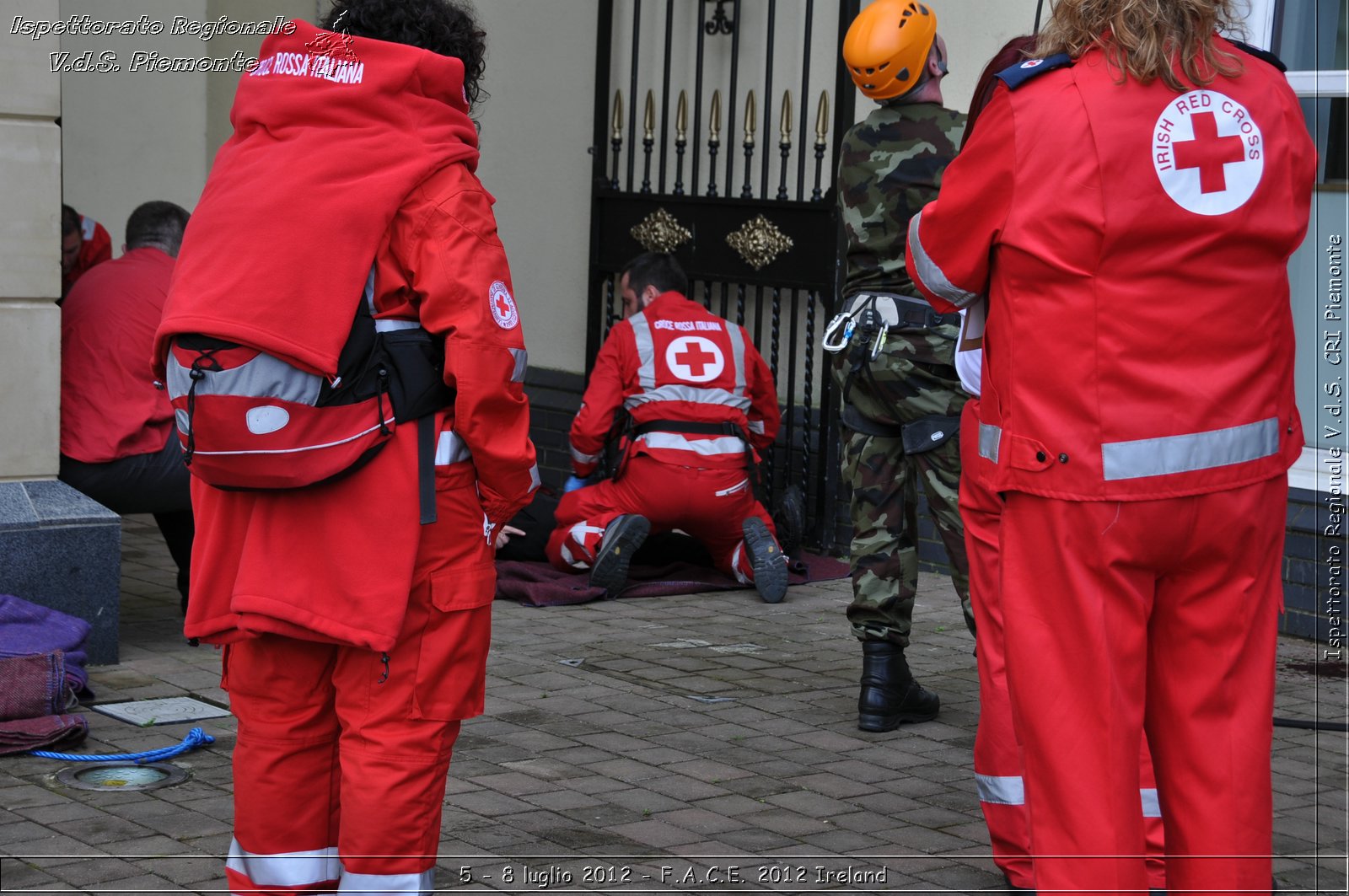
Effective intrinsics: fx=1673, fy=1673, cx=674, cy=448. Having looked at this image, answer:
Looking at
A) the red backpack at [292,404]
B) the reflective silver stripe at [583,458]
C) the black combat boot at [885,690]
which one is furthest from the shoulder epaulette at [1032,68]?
the reflective silver stripe at [583,458]

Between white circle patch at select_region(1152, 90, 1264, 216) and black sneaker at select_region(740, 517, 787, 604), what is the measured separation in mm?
4893

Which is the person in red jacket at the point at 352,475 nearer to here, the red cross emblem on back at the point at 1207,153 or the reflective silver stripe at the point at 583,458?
the red cross emblem on back at the point at 1207,153


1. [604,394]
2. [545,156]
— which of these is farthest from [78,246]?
[545,156]

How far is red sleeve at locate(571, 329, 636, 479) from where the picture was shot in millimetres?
7965

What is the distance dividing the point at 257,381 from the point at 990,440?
1392mm

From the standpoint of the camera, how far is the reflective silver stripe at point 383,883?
3.21 meters

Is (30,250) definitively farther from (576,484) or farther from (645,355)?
(576,484)

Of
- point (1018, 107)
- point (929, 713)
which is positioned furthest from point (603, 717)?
point (1018, 107)

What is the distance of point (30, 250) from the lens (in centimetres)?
612

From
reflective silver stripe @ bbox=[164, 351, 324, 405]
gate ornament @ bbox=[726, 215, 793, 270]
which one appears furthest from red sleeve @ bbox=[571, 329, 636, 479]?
reflective silver stripe @ bbox=[164, 351, 324, 405]

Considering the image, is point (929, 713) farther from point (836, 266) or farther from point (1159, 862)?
point (836, 266)

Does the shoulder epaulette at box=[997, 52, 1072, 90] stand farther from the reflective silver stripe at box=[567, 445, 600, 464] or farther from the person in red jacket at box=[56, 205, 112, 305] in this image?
the reflective silver stripe at box=[567, 445, 600, 464]

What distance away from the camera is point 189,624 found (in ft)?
11.0

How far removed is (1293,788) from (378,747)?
300 cm
